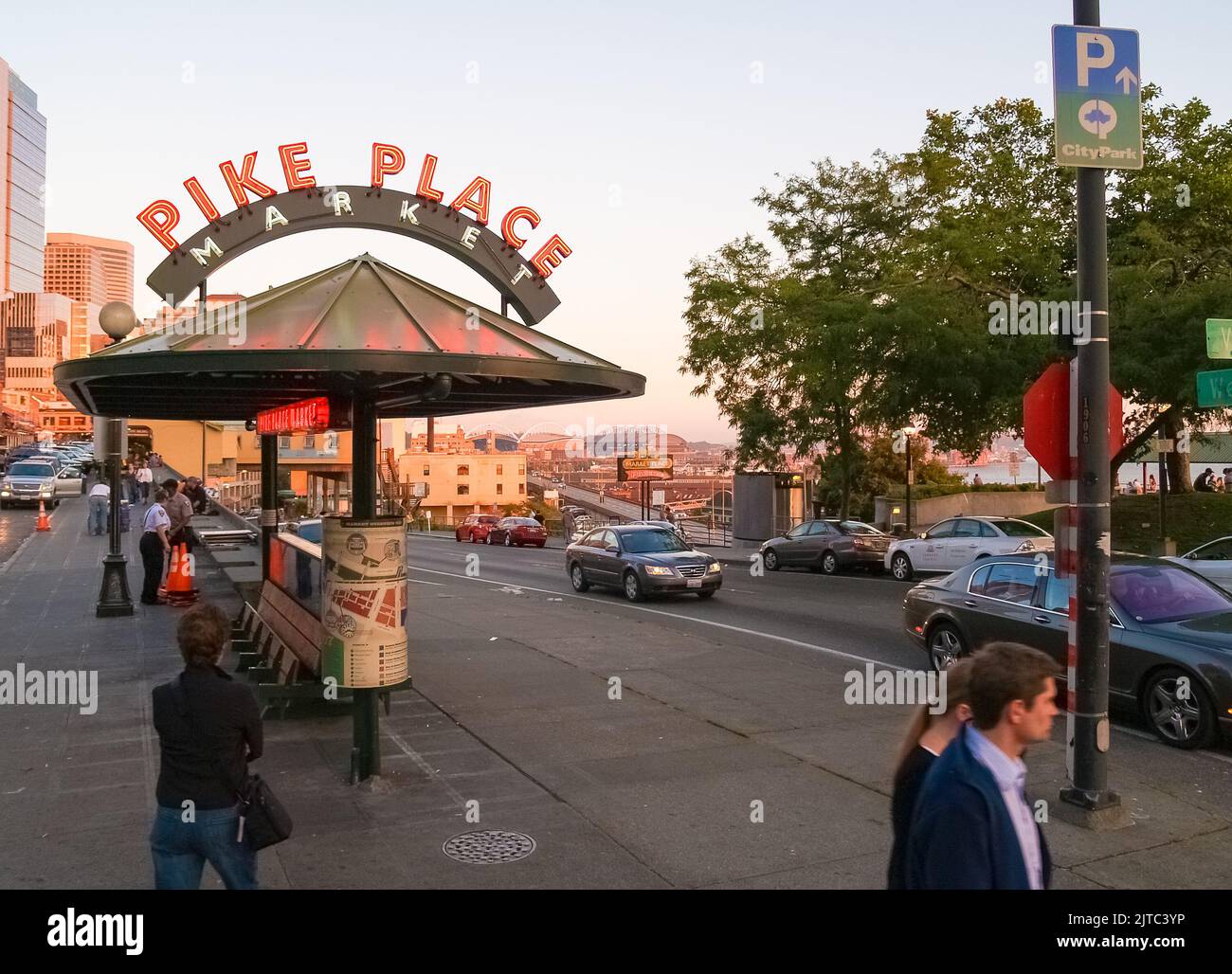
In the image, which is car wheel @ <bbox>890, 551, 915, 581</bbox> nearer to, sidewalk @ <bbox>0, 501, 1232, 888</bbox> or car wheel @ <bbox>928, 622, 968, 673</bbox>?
sidewalk @ <bbox>0, 501, 1232, 888</bbox>

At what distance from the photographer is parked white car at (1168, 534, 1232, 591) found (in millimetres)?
15023

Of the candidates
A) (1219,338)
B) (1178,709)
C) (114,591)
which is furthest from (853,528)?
(1178,709)

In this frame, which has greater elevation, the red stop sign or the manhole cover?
the red stop sign

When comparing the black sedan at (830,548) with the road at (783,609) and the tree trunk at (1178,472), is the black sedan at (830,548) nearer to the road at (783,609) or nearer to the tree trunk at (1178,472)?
the road at (783,609)

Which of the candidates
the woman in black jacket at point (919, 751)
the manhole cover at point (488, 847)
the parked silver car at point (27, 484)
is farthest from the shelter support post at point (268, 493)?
the parked silver car at point (27, 484)

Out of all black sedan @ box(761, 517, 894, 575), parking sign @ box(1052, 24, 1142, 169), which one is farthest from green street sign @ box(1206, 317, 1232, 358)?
black sedan @ box(761, 517, 894, 575)

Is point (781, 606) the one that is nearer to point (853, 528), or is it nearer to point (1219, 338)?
point (1219, 338)

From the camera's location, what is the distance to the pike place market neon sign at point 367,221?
12.6 m

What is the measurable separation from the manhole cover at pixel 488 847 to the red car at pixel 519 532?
119 feet

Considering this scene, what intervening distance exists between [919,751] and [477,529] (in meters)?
43.9

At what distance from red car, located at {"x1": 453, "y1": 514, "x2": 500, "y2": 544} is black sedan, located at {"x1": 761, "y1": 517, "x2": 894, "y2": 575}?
20.2m
